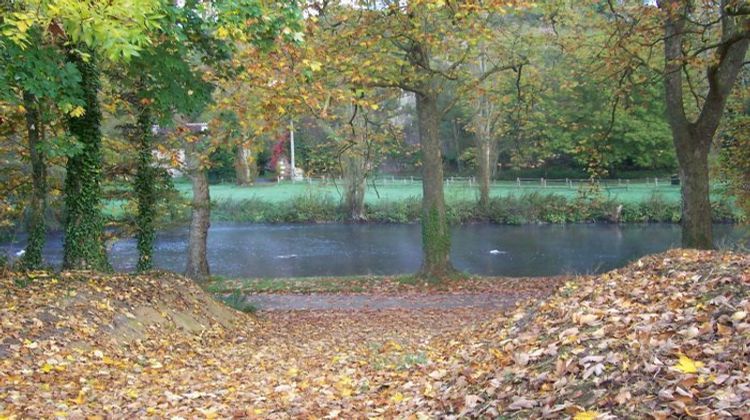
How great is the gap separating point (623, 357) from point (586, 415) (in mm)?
985

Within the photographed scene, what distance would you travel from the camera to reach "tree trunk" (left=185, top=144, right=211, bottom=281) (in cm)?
2011

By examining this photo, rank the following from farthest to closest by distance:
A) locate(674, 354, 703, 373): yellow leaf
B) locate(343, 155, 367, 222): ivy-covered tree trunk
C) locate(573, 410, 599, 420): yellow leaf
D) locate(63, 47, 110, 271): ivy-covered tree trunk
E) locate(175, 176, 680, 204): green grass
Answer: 1. locate(175, 176, 680, 204): green grass
2. locate(343, 155, 367, 222): ivy-covered tree trunk
3. locate(63, 47, 110, 271): ivy-covered tree trunk
4. locate(674, 354, 703, 373): yellow leaf
5. locate(573, 410, 599, 420): yellow leaf

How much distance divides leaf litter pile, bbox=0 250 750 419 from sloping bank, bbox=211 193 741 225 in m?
30.8

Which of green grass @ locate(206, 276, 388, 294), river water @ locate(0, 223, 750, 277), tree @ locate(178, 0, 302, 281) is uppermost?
tree @ locate(178, 0, 302, 281)

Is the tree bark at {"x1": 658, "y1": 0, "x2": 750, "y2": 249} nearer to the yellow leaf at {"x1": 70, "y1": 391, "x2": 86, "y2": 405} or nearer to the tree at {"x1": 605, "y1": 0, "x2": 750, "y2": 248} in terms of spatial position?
the tree at {"x1": 605, "y1": 0, "x2": 750, "y2": 248}

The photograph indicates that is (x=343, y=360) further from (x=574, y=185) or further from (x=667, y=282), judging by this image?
(x=574, y=185)

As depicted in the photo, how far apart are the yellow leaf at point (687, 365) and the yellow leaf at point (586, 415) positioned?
2.42 ft

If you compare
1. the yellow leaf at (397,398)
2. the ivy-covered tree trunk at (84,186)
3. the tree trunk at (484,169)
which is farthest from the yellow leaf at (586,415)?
the tree trunk at (484,169)

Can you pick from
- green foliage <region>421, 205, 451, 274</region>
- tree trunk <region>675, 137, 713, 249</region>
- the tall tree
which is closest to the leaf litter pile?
the tall tree

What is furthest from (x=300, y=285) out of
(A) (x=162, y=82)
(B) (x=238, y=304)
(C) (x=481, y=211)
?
(C) (x=481, y=211)

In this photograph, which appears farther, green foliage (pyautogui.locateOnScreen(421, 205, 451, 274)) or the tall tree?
green foliage (pyautogui.locateOnScreen(421, 205, 451, 274))

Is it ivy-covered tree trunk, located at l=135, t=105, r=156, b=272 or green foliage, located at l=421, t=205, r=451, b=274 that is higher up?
ivy-covered tree trunk, located at l=135, t=105, r=156, b=272

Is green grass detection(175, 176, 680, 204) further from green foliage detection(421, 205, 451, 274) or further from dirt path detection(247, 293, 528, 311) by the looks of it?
dirt path detection(247, 293, 528, 311)

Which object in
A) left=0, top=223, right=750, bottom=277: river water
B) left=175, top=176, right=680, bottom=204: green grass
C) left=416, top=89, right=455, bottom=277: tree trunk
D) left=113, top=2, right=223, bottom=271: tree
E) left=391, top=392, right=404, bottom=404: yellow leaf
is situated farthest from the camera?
left=175, top=176, right=680, bottom=204: green grass
